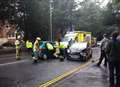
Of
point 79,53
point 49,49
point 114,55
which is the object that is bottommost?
point 79,53

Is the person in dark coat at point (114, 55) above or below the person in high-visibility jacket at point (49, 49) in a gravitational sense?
above

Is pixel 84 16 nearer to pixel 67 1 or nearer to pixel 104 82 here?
pixel 67 1

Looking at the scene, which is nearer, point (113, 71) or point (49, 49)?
point (113, 71)

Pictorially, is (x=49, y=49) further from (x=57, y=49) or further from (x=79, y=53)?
(x=79, y=53)

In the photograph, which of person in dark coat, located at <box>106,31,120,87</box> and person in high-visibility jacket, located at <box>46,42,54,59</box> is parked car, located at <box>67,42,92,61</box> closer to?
person in high-visibility jacket, located at <box>46,42,54,59</box>

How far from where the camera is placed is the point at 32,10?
154ft

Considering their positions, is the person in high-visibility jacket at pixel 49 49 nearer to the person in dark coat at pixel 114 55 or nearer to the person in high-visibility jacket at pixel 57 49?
the person in high-visibility jacket at pixel 57 49

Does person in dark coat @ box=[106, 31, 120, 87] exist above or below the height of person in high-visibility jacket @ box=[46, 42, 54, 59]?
above

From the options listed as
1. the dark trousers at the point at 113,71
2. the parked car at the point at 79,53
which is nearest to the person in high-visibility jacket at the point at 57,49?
the parked car at the point at 79,53

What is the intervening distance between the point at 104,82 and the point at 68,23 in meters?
51.0

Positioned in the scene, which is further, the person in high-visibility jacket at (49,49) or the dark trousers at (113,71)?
the person in high-visibility jacket at (49,49)

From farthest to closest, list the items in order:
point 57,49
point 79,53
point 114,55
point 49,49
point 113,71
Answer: point 49,49, point 57,49, point 79,53, point 113,71, point 114,55

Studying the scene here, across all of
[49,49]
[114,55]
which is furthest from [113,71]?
[49,49]

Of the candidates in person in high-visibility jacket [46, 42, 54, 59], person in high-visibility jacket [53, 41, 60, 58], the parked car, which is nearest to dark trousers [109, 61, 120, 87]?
the parked car
